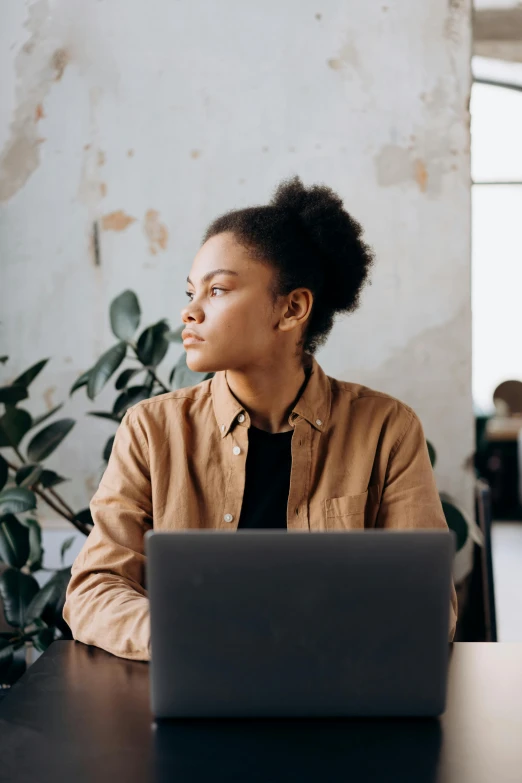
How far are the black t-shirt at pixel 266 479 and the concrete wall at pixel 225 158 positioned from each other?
37.4 inches

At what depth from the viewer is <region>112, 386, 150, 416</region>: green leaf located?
201 cm

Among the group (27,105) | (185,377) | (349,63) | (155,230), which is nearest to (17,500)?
(185,377)

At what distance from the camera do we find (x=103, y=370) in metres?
1.93

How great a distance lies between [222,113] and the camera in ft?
7.97

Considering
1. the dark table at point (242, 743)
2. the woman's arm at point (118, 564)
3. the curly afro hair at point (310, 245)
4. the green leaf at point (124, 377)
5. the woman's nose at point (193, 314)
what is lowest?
the dark table at point (242, 743)

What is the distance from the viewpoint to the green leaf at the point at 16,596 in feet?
5.87

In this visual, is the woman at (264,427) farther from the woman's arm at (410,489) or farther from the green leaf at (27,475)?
the green leaf at (27,475)

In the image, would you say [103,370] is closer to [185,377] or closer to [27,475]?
[185,377]

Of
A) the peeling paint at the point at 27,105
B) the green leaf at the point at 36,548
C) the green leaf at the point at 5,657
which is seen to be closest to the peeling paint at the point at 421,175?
the peeling paint at the point at 27,105

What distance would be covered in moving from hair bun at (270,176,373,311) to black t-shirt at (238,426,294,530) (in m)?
0.33

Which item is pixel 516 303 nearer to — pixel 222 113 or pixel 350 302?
pixel 222 113

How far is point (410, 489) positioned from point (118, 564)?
20.9 inches

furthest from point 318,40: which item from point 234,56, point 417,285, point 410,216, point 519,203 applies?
point 519,203

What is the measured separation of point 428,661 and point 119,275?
1900 mm
